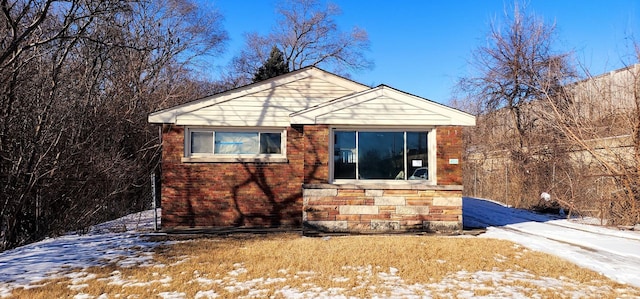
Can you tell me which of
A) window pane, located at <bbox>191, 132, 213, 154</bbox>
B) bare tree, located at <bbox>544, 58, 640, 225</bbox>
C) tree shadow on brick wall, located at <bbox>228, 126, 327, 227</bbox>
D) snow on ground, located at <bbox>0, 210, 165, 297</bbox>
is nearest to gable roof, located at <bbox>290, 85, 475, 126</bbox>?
tree shadow on brick wall, located at <bbox>228, 126, 327, 227</bbox>

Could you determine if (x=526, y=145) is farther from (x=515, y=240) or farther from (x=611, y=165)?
(x=515, y=240)

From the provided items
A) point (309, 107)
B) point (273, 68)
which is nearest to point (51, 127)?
point (309, 107)

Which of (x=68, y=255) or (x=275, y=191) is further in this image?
(x=275, y=191)

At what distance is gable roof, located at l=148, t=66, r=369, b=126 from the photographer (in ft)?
31.7

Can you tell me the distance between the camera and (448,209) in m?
8.86

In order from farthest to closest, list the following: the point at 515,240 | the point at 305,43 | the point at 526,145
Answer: the point at 305,43, the point at 526,145, the point at 515,240

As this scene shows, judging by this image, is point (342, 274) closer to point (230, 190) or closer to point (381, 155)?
point (381, 155)

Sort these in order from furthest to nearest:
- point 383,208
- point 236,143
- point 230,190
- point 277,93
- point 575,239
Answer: point 277,93 → point 236,143 → point 230,190 → point 383,208 → point 575,239

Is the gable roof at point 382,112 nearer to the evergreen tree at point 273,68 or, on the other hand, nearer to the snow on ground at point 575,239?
the snow on ground at point 575,239

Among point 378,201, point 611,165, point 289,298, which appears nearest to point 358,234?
point 378,201

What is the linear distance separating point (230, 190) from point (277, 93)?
274cm

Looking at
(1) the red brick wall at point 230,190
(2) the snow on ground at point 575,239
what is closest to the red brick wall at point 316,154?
(1) the red brick wall at point 230,190

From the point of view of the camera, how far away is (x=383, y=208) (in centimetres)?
887

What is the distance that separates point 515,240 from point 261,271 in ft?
17.8
